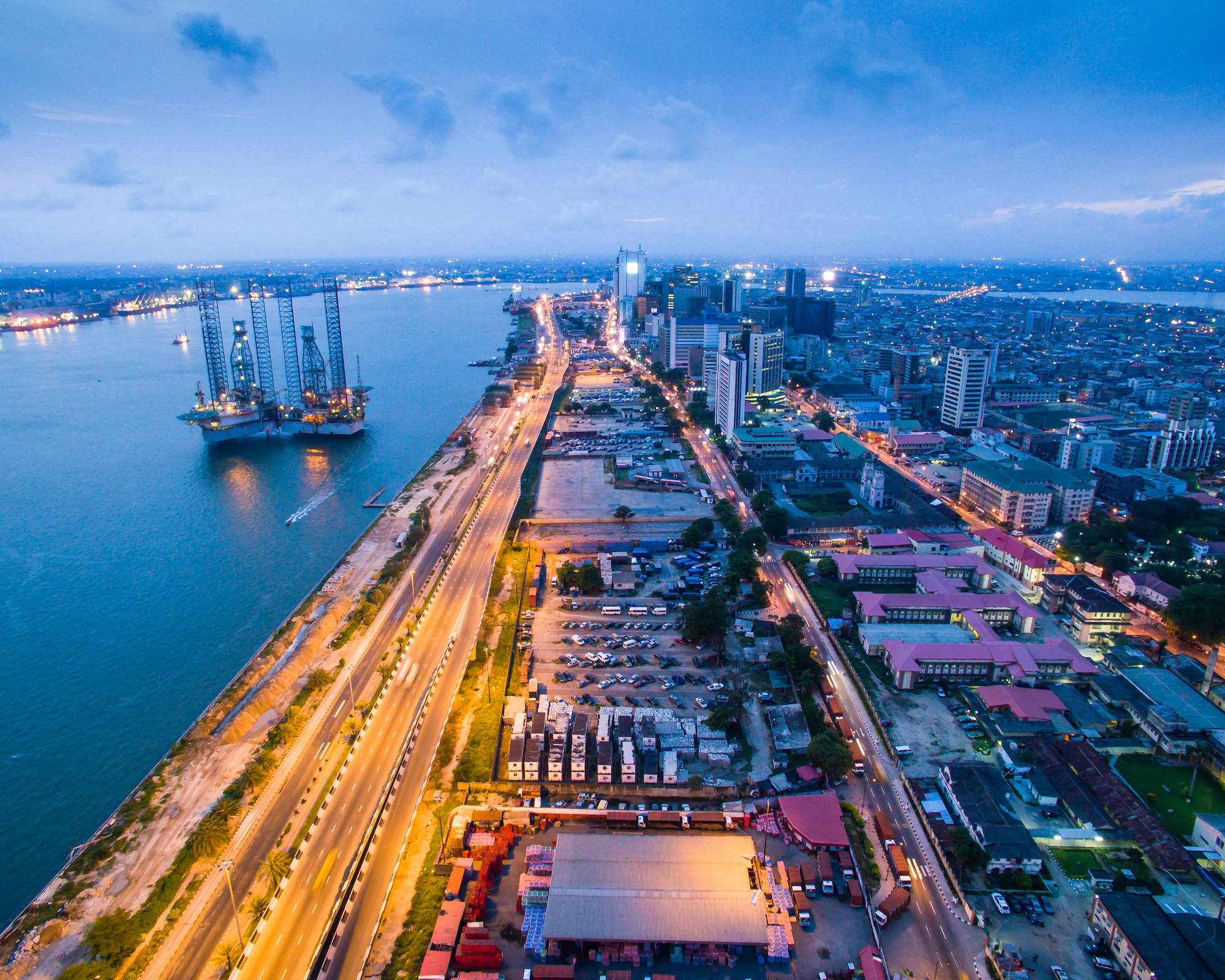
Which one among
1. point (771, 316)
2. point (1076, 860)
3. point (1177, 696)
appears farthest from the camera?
point (771, 316)

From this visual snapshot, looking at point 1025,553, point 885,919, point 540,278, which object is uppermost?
point 540,278

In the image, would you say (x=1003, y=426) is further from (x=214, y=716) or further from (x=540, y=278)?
(x=540, y=278)

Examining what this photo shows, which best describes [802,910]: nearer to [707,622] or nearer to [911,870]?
[911,870]

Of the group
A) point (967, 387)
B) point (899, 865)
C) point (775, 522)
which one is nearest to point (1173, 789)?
point (899, 865)

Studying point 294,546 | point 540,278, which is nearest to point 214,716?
point 294,546

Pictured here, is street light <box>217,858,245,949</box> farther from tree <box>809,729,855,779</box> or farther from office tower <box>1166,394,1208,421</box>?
office tower <box>1166,394,1208,421</box>
